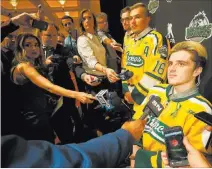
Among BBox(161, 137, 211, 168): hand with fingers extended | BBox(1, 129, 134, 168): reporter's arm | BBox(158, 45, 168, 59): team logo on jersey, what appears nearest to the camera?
BBox(1, 129, 134, 168): reporter's arm

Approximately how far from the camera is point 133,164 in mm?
1541

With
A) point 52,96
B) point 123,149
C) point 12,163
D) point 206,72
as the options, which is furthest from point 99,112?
point 12,163

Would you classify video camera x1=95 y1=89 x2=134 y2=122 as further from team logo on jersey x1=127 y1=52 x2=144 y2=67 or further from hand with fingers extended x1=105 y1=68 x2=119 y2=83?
team logo on jersey x1=127 y1=52 x2=144 y2=67

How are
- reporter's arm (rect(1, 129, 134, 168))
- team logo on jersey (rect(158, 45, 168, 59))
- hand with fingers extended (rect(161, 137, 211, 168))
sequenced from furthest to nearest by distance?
team logo on jersey (rect(158, 45, 168, 59))
hand with fingers extended (rect(161, 137, 211, 168))
reporter's arm (rect(1, 129, 134, 168))

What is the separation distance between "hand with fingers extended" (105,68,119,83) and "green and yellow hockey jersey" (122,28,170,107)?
45 millimetres

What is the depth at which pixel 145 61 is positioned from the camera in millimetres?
1569

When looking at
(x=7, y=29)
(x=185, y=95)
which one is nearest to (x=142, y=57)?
(x=185, y=95)

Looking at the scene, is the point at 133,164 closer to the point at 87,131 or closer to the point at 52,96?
the point at 87,131

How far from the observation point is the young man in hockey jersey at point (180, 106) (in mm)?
1438

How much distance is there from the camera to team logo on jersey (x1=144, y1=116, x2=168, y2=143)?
58.8 inches

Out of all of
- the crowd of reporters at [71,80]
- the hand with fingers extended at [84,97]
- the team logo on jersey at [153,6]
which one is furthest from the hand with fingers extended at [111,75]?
the team logo on jersey at [153,6]

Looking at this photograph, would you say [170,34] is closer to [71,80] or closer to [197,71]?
[197,71]

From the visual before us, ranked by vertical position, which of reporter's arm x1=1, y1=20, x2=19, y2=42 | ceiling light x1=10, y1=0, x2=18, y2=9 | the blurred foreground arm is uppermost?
ceiling light x1=10, y1=0, x2=18, y2=9

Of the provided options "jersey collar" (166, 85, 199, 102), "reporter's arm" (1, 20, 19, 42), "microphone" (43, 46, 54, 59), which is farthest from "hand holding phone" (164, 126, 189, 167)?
"reporter's arm" (1, 20, 19, 42)
